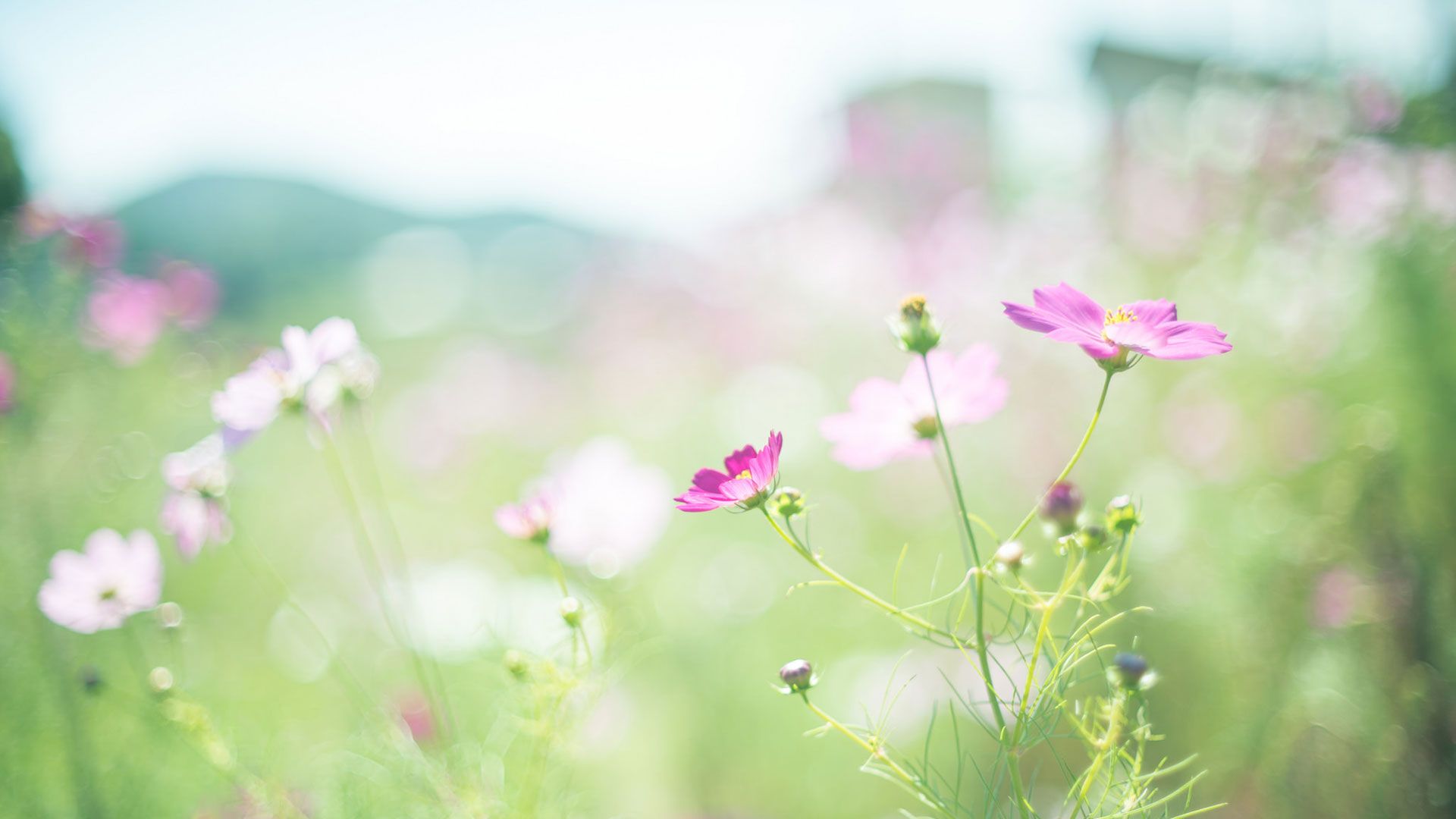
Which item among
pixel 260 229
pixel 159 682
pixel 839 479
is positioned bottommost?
pixel 260 229

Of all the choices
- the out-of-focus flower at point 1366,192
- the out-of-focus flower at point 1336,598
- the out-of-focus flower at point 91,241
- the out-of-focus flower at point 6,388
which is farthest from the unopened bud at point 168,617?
the out-of-focus flower at point 1366,192

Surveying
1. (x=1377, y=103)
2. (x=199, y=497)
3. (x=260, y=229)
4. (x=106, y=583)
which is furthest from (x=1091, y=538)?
(x=260, y=229)

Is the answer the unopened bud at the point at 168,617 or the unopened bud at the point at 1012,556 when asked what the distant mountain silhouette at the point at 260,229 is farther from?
the unopened bud at the point at 1012,556

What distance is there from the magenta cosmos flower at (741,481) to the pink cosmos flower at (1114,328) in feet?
0.43

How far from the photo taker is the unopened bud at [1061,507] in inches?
15.9

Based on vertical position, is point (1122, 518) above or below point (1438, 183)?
below

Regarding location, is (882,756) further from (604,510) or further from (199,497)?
(199,497)

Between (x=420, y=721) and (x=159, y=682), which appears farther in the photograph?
(x=420, y=721)

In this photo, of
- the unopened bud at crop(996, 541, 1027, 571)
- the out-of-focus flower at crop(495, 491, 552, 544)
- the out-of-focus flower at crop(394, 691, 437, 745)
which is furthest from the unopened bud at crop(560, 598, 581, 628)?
the out-of-focus flower at crop(394, 691, 437, 745)

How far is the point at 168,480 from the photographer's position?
0.61 m

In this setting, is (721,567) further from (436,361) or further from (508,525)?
(436,361)

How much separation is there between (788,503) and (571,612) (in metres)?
0.18

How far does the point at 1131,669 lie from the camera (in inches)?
16.2

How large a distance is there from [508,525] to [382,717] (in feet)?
0.91
